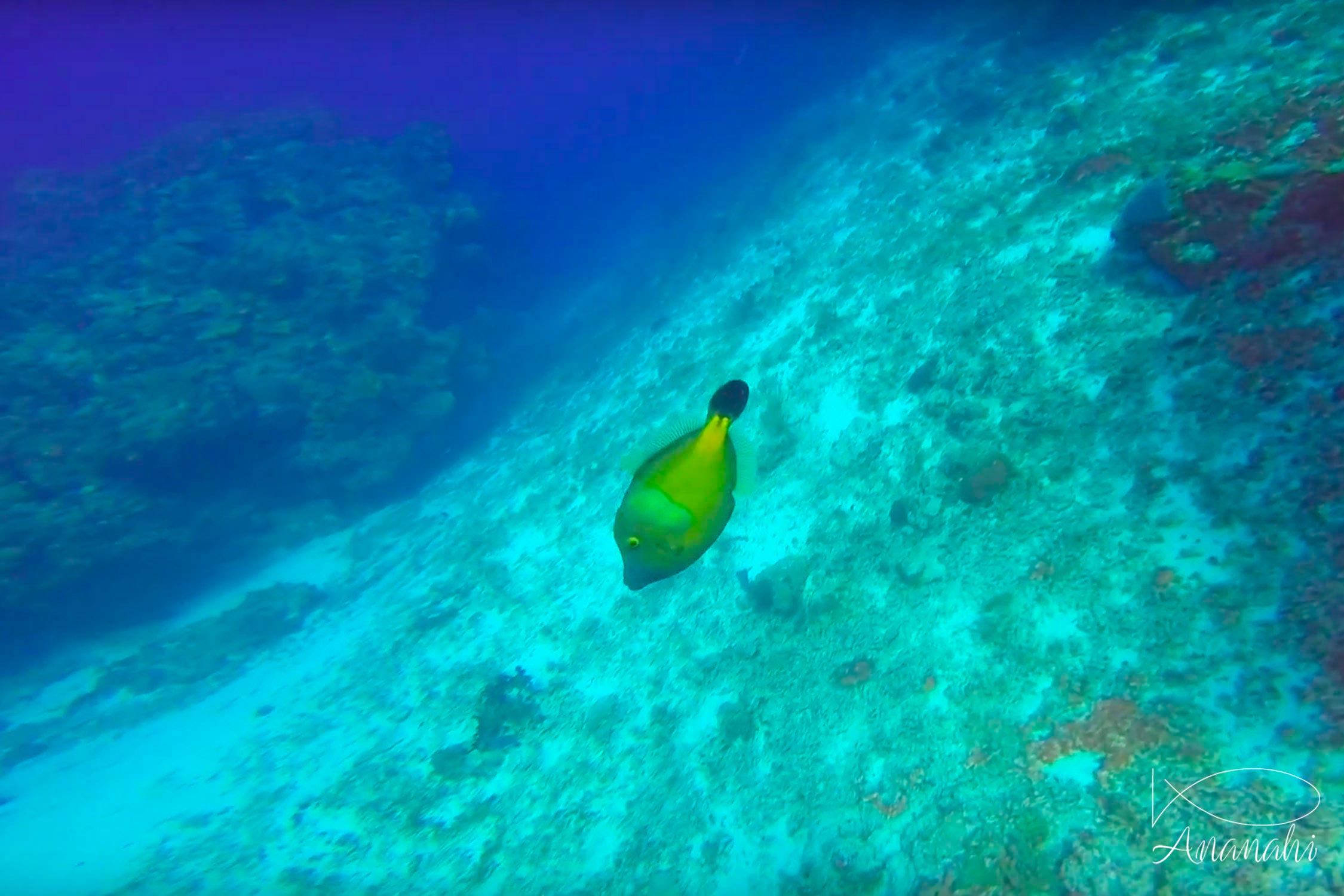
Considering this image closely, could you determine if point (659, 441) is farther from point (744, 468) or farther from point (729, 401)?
point (729, 401)

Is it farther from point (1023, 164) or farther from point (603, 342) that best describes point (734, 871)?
point (603, 342)

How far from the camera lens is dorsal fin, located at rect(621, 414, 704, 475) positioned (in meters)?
2.46

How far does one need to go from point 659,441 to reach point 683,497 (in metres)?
0.35

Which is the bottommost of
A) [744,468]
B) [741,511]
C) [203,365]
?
[741,511]

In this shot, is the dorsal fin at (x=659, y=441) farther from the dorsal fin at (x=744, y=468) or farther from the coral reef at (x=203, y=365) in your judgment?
the coral reef at (x=203, y=365)

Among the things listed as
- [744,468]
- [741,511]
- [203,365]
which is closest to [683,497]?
[744,468]

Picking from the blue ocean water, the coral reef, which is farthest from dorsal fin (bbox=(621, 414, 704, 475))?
the coral reef

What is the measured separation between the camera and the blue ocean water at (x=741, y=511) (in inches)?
161

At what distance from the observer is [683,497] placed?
2.30m

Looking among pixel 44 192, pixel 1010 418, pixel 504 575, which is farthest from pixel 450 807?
pixel 44 192

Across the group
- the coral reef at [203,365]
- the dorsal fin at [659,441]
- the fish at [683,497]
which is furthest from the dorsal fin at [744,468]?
the coral reef at [203,365]

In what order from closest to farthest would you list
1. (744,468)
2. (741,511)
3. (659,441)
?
1. (744,468)
2. (659,441)
3. (741,511)

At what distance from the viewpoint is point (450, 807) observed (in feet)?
25.3

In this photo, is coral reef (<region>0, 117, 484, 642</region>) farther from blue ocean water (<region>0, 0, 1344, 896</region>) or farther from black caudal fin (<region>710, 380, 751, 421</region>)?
black caudal fin (<region>710, 380, 751, 421</region>)
